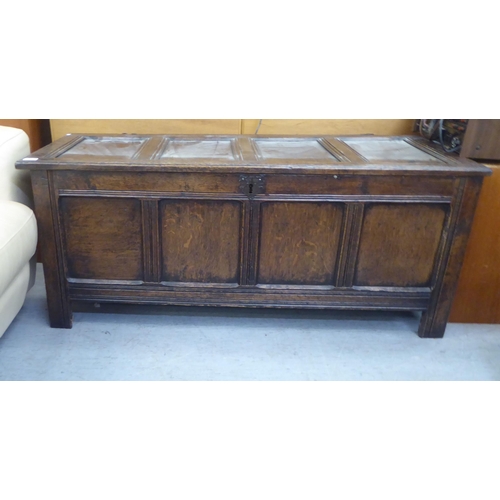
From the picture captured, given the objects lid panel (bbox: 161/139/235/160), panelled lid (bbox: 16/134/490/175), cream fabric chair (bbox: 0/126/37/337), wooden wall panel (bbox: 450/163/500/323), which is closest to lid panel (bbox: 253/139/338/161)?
panelled lid (bbox: 16/134/490/175)

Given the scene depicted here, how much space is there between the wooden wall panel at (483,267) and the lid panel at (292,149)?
693 millimetres

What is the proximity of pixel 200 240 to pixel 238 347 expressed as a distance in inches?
19.3

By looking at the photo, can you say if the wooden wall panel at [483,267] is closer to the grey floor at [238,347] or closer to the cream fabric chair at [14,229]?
the grey floor at [238,347]

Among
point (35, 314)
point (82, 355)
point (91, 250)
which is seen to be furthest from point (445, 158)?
point (35, 314)

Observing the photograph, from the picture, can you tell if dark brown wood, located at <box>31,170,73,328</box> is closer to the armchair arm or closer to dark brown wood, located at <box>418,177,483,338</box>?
the armchair arm

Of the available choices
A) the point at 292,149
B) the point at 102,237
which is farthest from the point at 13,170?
the point at 292,149

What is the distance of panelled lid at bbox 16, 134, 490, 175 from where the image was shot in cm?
175

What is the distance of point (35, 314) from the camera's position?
213 centimetres

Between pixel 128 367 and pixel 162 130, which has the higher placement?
pixel 162 130

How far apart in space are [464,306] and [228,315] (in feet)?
3.65

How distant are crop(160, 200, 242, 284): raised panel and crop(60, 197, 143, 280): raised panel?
0.12 m

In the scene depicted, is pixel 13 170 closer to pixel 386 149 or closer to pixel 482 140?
pixel 386 149

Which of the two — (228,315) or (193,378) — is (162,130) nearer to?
(228,315)

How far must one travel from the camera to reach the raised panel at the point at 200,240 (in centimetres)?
184
